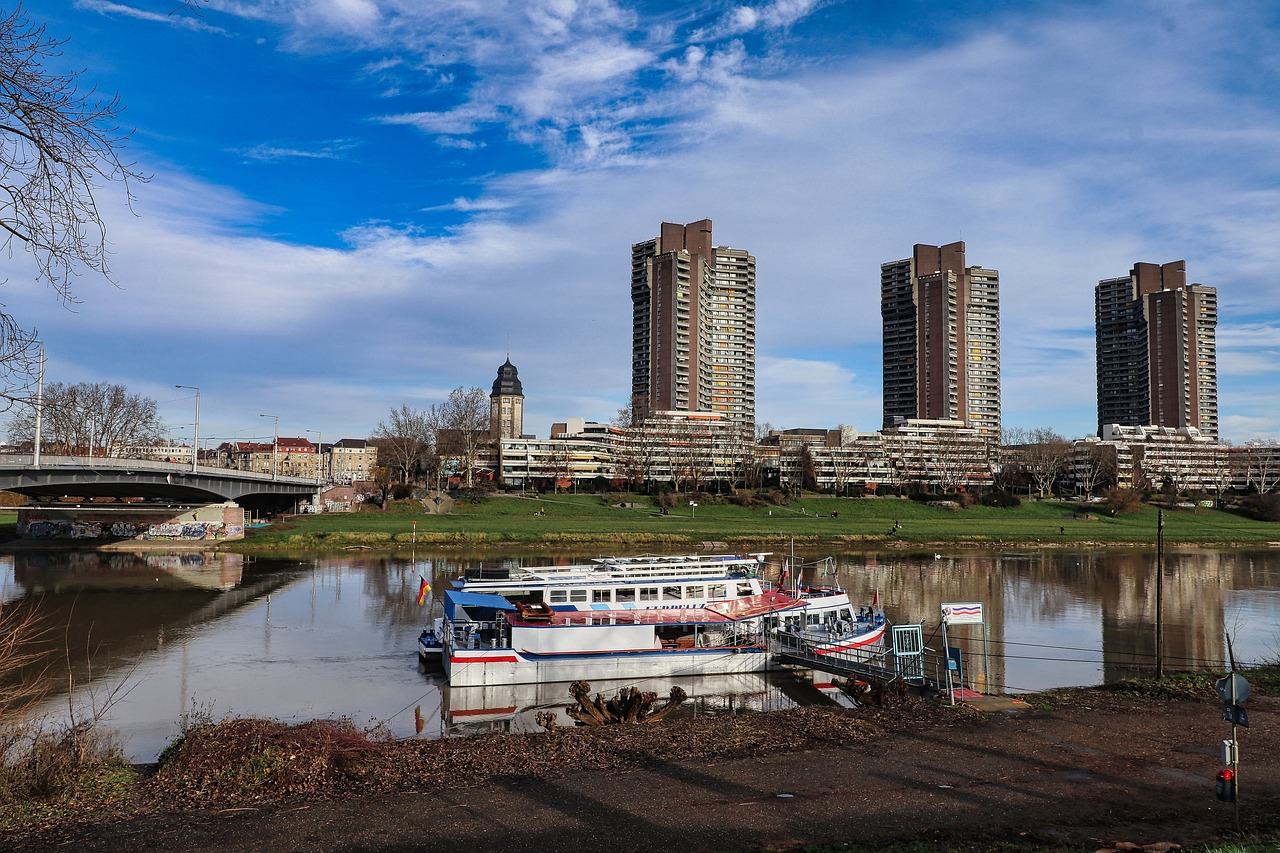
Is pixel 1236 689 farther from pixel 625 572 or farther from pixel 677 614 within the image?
pixel 625 572

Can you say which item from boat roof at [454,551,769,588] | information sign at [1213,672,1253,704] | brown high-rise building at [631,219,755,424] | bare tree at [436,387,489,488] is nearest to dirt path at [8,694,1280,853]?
information sign at [1213,672,1253,704]

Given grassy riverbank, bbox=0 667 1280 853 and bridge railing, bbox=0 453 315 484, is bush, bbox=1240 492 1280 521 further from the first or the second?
bridge railing, bbox=0 453 315 484

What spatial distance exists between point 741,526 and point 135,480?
55.6m

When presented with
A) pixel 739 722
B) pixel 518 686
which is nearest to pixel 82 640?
pixel 518 686

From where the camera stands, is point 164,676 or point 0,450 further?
point 0,450

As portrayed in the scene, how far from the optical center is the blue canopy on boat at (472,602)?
31.7 m

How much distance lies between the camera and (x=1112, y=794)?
1534 cm

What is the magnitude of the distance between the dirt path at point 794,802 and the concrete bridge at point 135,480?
143 ft

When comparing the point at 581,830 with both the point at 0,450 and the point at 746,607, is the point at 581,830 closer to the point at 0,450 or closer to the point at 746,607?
the point at 746,607

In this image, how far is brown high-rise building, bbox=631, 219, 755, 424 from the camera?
177875 mm

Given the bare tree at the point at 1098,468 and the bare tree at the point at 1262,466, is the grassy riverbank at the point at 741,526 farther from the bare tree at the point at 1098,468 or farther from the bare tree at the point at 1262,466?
the bare tree at the point at 1262,466

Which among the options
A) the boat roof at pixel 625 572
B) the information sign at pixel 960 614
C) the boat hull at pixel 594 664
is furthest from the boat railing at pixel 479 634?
the information sign at pixel 960 614

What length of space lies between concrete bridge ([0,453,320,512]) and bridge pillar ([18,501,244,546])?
6.44ft

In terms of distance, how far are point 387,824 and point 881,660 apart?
21896 mm
